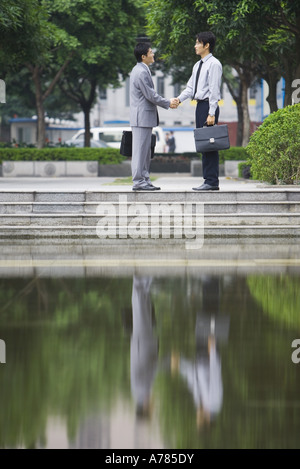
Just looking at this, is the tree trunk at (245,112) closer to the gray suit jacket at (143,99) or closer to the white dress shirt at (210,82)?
the gray suit jacket at (143,99)

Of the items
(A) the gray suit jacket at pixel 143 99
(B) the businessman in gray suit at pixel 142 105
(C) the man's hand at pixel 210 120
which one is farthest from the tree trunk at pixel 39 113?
(C) the man's hand at pixel 210 120

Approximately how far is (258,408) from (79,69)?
36.2m

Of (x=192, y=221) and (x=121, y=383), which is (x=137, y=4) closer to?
Answer: (x=192, y=221)

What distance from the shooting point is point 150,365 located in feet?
16.2

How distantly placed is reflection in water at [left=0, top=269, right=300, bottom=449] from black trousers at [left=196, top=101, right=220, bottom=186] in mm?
4556

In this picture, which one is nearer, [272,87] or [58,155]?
[272,87]

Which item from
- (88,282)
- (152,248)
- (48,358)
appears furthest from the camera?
(152,248)

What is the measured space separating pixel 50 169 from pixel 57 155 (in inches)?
40.6

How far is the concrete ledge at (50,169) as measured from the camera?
106ft

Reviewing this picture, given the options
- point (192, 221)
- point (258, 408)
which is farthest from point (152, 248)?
point (258, 408)

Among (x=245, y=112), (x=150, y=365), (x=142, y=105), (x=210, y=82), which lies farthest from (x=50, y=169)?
(x=150, y=365)

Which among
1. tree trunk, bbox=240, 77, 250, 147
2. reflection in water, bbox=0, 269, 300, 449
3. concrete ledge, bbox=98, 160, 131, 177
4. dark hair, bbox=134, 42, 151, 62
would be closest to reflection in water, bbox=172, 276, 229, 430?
reflection in water, bbox=0, 269, 300, 449

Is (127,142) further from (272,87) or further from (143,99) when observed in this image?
(272,87)

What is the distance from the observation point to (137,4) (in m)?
36.6
